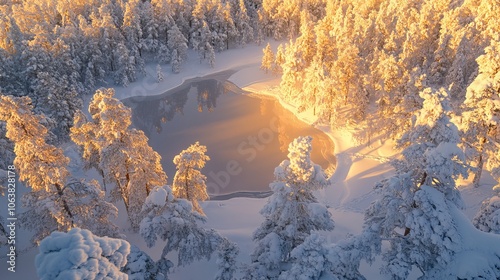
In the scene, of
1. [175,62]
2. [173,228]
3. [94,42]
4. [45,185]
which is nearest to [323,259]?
[173,228]

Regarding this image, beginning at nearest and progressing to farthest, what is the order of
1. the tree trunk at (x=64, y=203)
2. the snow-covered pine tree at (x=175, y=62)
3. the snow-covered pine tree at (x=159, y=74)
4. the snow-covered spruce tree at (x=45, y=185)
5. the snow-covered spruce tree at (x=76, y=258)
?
the snow-covered spruce tree at (x=76, y=258) → the snow-covered spruce tree at (x=45, y=185) → the tree trunk at (x=64, y=203) → the snow-covered pine tree at (x=159, y=74) → the snow-covered pine tree at (x=175, y=62)

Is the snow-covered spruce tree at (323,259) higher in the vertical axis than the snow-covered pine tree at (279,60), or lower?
higher

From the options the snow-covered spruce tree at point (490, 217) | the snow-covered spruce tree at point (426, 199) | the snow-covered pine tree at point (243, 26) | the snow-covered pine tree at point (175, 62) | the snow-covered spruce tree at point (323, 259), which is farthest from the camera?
the snow-covered pine tree at point (243, 26)

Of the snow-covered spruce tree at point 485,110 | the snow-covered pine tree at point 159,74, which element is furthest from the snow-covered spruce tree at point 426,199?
the snow-covered pine tree at point 159,74

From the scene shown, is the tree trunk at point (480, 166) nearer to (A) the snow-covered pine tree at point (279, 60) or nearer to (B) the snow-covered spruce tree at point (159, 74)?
(A) the snow-covered pine tree at point (279, 60)

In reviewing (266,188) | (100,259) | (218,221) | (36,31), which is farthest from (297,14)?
(100,259)

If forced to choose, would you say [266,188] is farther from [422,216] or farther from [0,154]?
[0,154]
